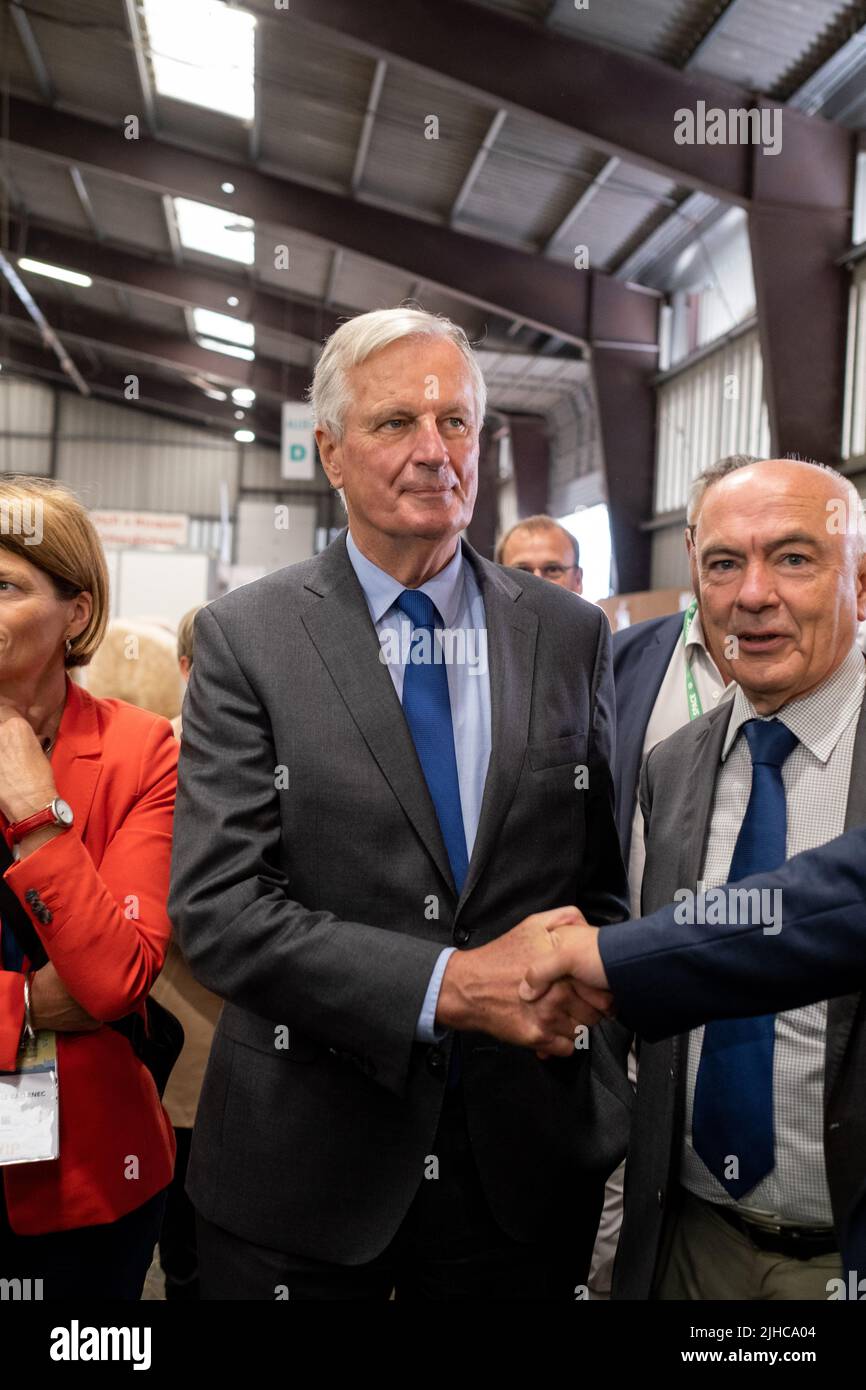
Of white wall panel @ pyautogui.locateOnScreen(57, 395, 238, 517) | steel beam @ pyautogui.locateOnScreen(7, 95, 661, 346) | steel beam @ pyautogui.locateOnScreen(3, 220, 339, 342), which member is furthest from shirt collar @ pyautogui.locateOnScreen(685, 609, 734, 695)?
white wall panel @ pyautogui.locateOnScreen(57, 395, 238, 517)

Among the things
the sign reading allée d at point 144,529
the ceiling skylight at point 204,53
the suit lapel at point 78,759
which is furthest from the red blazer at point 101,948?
the sign reading allée d at point 144,529

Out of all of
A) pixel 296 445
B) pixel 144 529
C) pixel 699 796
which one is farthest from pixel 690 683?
pixel 144 529

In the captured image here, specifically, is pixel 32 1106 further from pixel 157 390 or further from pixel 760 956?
pixel 157 390

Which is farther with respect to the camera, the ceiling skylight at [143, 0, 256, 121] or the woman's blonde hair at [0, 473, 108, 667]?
the ceiling skylight at [143, 0, 256, 121]

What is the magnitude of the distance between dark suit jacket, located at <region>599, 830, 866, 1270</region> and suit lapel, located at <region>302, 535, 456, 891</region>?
0.92ft

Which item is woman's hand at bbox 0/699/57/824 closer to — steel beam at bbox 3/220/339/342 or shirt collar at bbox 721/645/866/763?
shirt collar at bbox 721/645/866/763

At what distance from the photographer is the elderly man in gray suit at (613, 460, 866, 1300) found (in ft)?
5.38

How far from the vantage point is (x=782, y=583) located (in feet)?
5.83

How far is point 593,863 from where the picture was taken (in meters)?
1.86

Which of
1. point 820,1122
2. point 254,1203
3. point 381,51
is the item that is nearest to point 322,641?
point 254,1203

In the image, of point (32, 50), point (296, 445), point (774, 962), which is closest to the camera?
point (774, 962)

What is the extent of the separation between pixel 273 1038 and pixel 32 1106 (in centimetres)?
35
